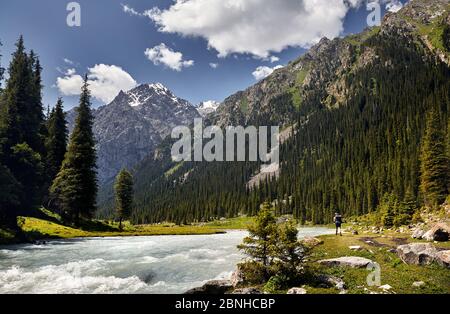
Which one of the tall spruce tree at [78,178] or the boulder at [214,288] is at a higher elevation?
the tall spruce tree at [78,178]

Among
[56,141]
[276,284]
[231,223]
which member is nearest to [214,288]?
[276,284]

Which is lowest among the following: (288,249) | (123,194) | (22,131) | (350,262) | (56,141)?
(350,262)

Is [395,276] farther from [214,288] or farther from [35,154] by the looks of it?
[35,154]

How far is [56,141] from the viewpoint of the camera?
72625mm

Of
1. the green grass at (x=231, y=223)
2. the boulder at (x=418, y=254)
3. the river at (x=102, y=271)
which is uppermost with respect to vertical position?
the boulder at (x=418, y=254)

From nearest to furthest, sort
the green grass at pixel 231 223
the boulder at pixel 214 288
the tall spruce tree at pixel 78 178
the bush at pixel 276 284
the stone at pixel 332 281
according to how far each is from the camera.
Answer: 1. the stone at pixel 332 281
2. the bush at pixel 276 284
3. the boulder at pixel 214 288
4. the tall spruce tree at pixel 78 178
5. the green grass at pixel 231 223

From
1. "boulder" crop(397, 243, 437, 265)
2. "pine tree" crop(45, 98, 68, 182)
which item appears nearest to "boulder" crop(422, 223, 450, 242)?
"boulder" crop(397, 243, 437, 265)

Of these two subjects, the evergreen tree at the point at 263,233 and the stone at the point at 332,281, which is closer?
the stone at the point at 332,281

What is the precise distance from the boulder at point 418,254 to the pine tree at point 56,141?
67.7m

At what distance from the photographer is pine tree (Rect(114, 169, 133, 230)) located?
7919 cm

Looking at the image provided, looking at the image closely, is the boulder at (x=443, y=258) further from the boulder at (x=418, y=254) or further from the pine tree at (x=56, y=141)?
the pine tree at (x=56, y=141)

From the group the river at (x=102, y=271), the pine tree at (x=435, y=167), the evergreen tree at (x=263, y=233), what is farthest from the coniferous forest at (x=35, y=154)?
the pine tree at (x=435, y=167)

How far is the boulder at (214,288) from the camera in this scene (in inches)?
680

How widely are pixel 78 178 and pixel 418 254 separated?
58.9 m
